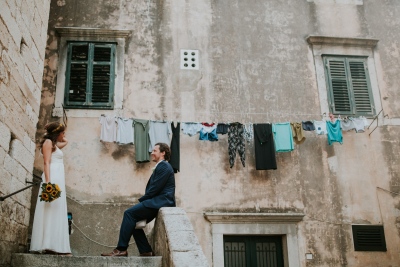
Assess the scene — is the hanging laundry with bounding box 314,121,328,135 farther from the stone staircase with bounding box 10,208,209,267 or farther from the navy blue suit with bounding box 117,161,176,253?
the stone staircase with bounding box 10,208,209,267

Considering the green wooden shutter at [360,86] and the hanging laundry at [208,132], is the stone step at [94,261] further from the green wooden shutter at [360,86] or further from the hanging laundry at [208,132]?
the green wooden shutter at [360,86]

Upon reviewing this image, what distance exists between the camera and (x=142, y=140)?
9.73 meters

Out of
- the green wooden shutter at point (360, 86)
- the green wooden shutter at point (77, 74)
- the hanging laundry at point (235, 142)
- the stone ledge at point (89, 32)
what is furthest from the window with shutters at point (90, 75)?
the green wooden shutter at point (360, 86)

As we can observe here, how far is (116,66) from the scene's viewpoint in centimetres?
Result: 1045

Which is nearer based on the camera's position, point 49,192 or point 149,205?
point 49,192

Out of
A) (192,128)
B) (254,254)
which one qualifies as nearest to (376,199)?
(254,254)

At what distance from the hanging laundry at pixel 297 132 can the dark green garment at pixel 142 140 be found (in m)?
3.13

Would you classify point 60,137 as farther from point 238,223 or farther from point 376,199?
point 376,199

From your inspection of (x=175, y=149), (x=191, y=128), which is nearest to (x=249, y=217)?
(x=175, y=149)

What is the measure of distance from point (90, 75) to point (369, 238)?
6.97 meters

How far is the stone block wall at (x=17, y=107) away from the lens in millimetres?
5992

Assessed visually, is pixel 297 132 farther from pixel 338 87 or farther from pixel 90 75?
pixel 90 75

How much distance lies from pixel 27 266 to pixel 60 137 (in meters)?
1.80

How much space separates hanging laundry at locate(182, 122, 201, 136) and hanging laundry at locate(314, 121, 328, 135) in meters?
2.54
